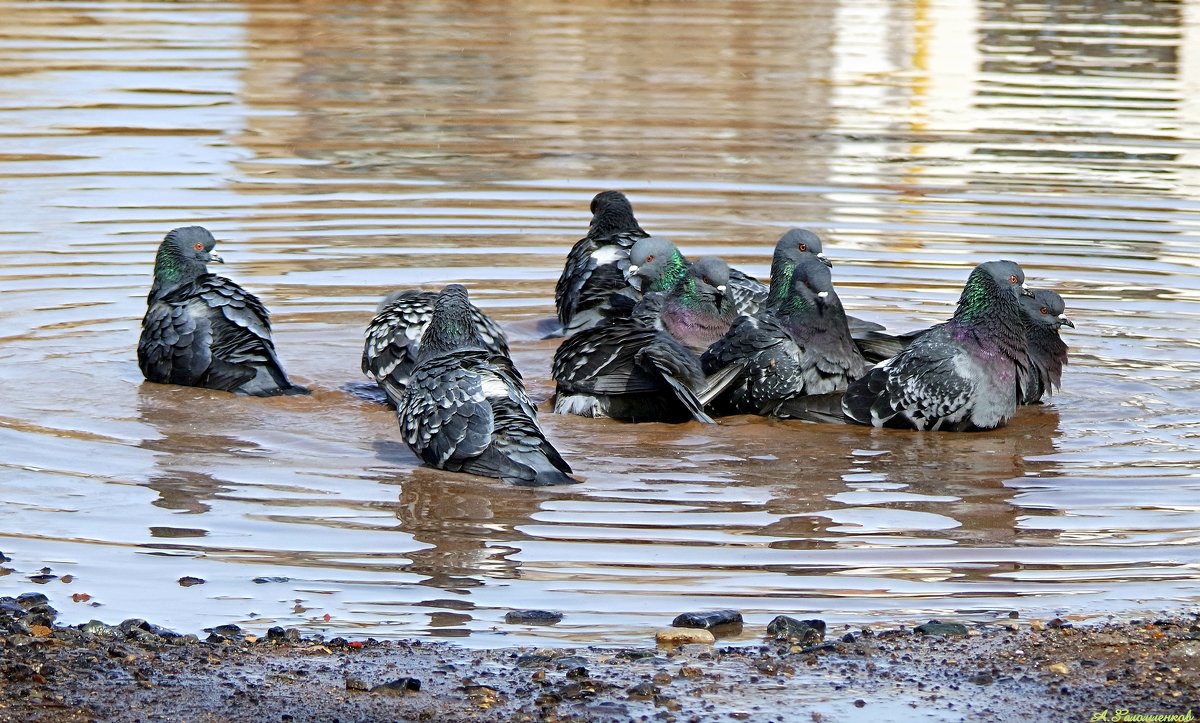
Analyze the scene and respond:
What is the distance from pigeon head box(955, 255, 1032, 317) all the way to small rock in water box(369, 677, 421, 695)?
4.90 m

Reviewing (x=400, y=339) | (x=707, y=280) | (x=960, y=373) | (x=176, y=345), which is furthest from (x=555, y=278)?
(x=960, y=373)

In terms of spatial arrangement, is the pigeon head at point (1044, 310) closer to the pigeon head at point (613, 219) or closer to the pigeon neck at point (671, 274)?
the pigeon neck at point (671, 274)

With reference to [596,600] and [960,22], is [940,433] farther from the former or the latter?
[960,22]

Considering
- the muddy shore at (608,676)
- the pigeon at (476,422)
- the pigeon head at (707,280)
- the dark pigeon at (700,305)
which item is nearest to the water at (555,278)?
the pigeon at (476,422)

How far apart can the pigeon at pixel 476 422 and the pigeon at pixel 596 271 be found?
7.97ft

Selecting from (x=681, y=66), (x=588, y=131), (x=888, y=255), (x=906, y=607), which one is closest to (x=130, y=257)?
(x=888, y=255)

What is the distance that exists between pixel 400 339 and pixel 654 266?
2081mm

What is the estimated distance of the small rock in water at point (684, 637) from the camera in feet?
19.6

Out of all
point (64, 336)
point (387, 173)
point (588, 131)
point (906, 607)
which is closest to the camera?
point (906, 607)

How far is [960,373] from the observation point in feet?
30.3

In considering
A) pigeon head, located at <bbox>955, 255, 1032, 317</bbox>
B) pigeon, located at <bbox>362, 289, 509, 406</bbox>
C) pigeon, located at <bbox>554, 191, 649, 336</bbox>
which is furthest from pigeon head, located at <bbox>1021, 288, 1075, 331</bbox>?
pigeon, located at <bbox>362, 289, 509, 406</bbox>

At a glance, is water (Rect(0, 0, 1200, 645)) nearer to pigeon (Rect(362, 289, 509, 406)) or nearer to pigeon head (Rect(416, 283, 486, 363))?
pigeon (Rect(362, 289, 509, 406))

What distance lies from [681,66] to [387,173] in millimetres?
8822

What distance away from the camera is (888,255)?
13.4 metres
